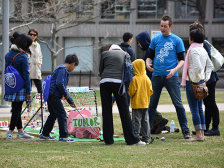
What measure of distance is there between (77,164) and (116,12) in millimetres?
31870

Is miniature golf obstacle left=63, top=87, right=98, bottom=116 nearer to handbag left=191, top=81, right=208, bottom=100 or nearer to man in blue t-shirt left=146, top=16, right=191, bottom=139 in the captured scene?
man in blue t-shirt left=146, top=16, right=191, bottom=139

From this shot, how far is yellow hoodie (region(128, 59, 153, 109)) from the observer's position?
835 cm

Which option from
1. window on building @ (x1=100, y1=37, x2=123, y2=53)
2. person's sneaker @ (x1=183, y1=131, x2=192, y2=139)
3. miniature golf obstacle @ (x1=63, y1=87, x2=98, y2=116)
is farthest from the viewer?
window on building @ (x1=100, y1=37, x2=123, y2=53)

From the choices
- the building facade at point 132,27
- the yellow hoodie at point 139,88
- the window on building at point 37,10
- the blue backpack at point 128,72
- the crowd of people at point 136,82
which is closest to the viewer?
the blue backpack at point 128,72

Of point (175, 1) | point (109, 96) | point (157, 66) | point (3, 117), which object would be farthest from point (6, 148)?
point (175, 1)

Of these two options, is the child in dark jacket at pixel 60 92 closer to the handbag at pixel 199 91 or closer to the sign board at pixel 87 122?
the sign board at pixel 87 122

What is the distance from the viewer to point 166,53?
29.4 feet

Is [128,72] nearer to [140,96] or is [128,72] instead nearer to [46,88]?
[140,96]

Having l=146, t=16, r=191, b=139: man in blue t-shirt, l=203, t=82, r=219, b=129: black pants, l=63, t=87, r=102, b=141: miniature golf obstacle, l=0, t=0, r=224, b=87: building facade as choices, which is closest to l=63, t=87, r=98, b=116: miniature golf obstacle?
l=63, t=87, r=102, b=141: miniature golf obstacle

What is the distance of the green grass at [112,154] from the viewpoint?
20.5 ft

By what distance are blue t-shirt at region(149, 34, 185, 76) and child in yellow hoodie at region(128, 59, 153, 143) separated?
67 cm

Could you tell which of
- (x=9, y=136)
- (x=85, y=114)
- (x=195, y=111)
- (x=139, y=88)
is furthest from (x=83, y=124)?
(x=195, y=111)

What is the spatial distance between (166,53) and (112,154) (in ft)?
8.87

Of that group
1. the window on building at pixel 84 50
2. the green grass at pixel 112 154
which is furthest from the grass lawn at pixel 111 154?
the window on building at pixel 84 50
